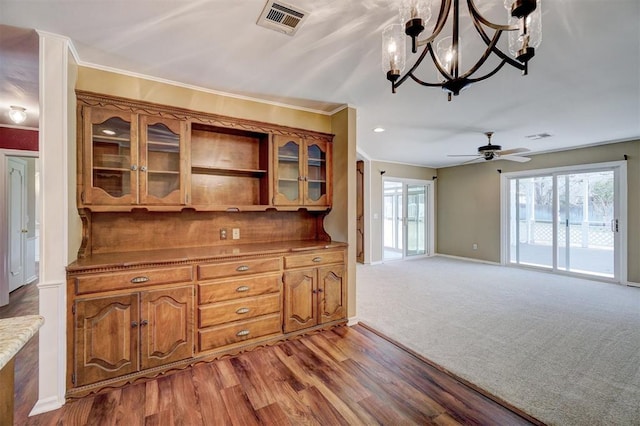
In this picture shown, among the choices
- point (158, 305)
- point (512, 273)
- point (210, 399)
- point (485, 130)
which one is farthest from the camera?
point (512, 273)

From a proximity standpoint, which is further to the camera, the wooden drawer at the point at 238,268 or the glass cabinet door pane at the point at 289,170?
the glass cabinet door pane at the point at 289,170

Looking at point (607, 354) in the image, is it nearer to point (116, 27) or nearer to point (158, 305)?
point (158, 305)

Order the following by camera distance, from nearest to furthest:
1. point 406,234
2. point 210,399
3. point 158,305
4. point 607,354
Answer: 1. point 210,399
2. point 158,305
3. point 607,354
4. point 406,234

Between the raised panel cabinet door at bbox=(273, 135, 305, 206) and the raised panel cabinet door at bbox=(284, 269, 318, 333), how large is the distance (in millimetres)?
779

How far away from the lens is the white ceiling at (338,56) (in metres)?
1.66

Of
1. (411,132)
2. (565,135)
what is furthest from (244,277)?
(565,135)

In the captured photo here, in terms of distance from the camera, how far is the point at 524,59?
3.94ft

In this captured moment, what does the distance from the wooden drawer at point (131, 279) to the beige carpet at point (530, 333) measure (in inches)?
82.4

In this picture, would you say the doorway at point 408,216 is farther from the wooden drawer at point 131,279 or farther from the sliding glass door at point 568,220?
the wooden drawer at point 131,279

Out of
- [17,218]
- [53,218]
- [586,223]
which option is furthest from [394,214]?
[17,218]

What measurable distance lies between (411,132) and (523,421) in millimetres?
3582

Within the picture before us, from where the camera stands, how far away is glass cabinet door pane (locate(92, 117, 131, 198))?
2.26m

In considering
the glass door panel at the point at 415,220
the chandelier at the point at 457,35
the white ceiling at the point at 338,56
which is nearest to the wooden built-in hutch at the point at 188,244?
the white ceiling at the point at 338,56

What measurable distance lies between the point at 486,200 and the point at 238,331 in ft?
21.2
